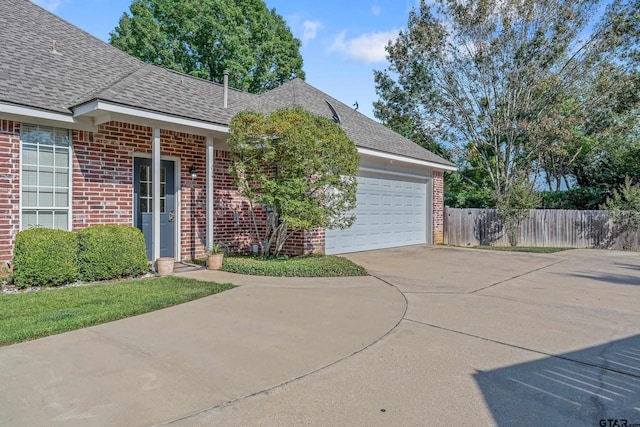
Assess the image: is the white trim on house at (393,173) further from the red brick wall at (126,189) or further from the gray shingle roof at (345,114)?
the red brick wall at (126,189)

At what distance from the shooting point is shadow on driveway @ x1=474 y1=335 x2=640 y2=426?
8.71ft

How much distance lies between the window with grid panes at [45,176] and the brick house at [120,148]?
0.02 m

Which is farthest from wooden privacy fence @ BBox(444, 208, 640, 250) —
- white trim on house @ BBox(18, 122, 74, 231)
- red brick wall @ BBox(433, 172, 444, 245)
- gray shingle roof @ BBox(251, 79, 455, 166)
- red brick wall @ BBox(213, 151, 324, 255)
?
white trim on house @ BBox(18, 122, 74, 231)

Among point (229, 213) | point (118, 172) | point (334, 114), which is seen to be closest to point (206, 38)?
point (334, 114)

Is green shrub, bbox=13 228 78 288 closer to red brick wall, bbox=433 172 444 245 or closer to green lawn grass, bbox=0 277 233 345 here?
green lawn grass, bbox=0 277 233 345

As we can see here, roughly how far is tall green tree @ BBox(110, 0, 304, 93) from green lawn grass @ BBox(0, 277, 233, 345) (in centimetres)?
2002

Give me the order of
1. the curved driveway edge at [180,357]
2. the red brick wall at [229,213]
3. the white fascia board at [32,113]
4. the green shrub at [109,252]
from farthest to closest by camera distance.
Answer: the red brick wall at [229,213] < the green shrub at [109,252] < the white fascia board at [32,113] < the curved driveway edge at [180,357]

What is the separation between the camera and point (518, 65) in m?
16.2

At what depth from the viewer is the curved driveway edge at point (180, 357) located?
9.09ft

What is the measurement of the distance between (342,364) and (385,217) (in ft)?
30.5

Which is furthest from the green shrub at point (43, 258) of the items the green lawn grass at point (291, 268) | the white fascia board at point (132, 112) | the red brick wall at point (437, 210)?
the red brick wall at point (437, 210)

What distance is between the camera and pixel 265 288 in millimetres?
6508

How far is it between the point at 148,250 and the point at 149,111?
3.01m

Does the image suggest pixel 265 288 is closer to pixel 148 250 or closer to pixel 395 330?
pixel 395 330
